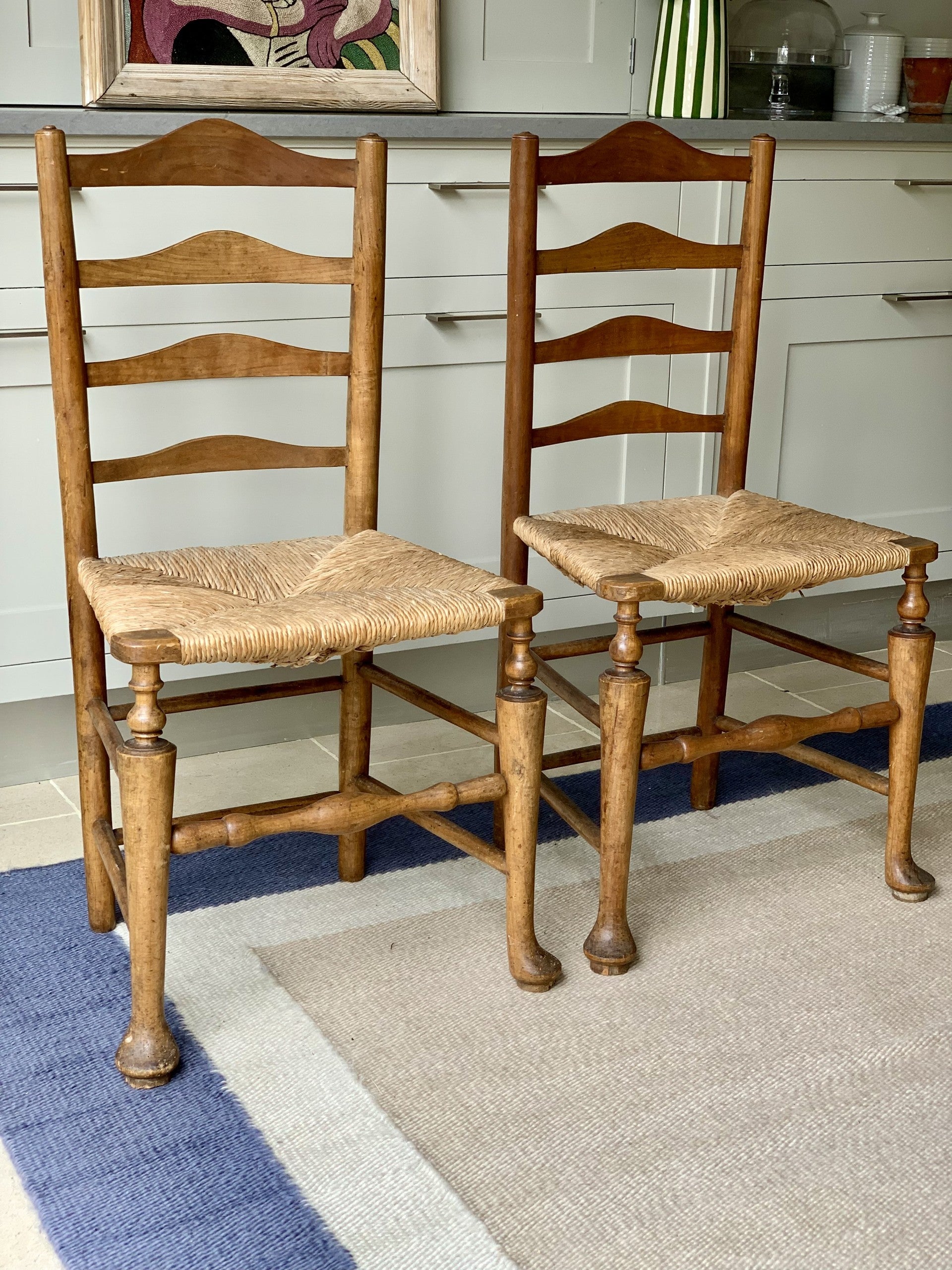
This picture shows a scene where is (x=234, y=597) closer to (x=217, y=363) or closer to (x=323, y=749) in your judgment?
(x=217, y=363)

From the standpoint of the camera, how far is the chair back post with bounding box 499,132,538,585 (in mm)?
1607

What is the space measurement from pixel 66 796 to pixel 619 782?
914 millimetres

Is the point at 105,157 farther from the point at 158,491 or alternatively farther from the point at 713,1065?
the point at 713,1065

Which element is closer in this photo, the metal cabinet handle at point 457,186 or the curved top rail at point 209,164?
the curved top rail at point 209,164

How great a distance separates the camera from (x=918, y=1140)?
4.11 ft

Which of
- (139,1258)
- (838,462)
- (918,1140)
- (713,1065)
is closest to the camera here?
(139,1258)

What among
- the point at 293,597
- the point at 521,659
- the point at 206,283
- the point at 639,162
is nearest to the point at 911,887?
the point at 521,659

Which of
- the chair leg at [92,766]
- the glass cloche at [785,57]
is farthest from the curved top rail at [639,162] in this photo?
the glass cloche at [785,57]

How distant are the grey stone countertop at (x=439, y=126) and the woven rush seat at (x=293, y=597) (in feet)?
1.67

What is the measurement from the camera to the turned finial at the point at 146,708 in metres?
1.25

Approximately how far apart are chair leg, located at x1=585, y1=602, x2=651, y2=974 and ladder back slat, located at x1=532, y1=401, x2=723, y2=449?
1.12 ft

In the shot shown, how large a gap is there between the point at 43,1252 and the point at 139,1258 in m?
0.08

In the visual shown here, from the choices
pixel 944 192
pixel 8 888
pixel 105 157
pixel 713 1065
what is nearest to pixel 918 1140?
pixel 713 1065

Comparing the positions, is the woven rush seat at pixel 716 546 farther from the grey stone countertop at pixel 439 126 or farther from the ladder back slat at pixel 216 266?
the grey stone countertop at pixel 439 126
